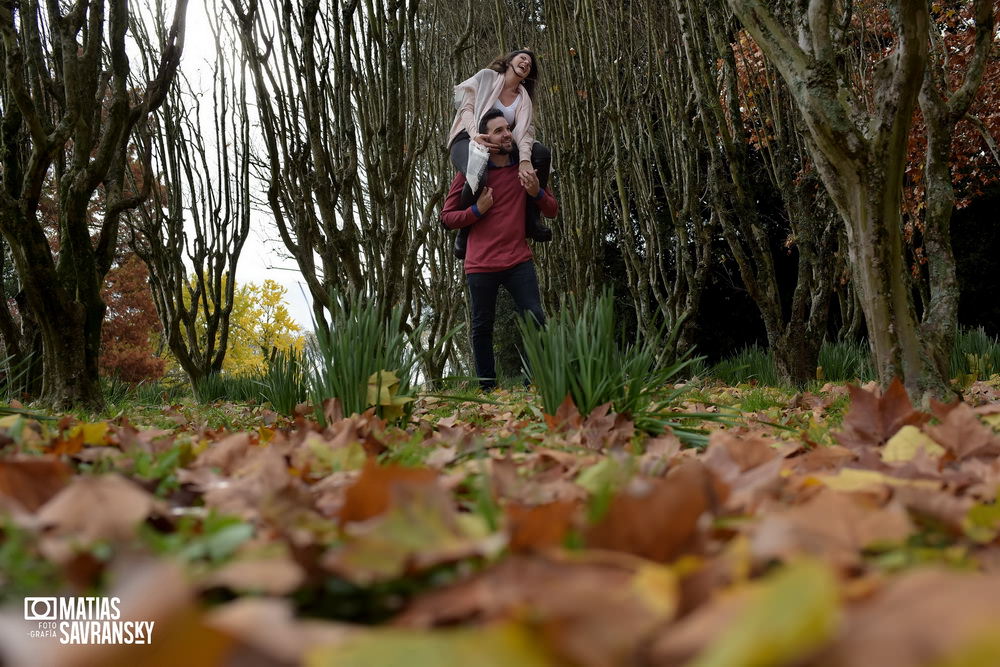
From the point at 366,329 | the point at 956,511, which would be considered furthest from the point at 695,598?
the point at 366,329

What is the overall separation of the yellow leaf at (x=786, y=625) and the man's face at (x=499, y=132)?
12.7 ft

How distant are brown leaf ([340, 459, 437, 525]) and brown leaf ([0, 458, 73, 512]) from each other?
0.31 meters

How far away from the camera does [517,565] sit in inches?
16.9

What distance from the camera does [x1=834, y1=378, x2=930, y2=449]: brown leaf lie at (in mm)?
1406

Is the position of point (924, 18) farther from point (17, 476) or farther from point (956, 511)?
point (17, 476)

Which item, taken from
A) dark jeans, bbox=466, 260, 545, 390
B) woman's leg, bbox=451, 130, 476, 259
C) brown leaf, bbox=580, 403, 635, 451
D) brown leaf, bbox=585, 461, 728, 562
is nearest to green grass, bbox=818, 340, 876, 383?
dark jeans, bbox=466, 260, 545, 390

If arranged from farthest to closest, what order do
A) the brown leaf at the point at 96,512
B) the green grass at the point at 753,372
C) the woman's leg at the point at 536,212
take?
1. the green grass at the point at 753,372
2. the woman's leg at the point at 536,212
3. the brown leaf at the point at 96,512

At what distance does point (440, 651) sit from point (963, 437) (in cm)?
109

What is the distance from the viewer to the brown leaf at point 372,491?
2.11ft

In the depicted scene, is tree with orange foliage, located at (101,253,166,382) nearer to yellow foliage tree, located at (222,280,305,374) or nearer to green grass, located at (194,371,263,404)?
yellow foliage tree, located at (222,280,305,374)

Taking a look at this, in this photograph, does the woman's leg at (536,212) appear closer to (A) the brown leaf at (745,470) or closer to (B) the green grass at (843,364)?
(B) the green grass at (843,364)

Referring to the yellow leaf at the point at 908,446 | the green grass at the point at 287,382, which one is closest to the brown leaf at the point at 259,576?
the yellow leaf at the point at 908,446

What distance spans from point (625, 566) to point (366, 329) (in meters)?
1.91

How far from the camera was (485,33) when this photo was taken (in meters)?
10.3
